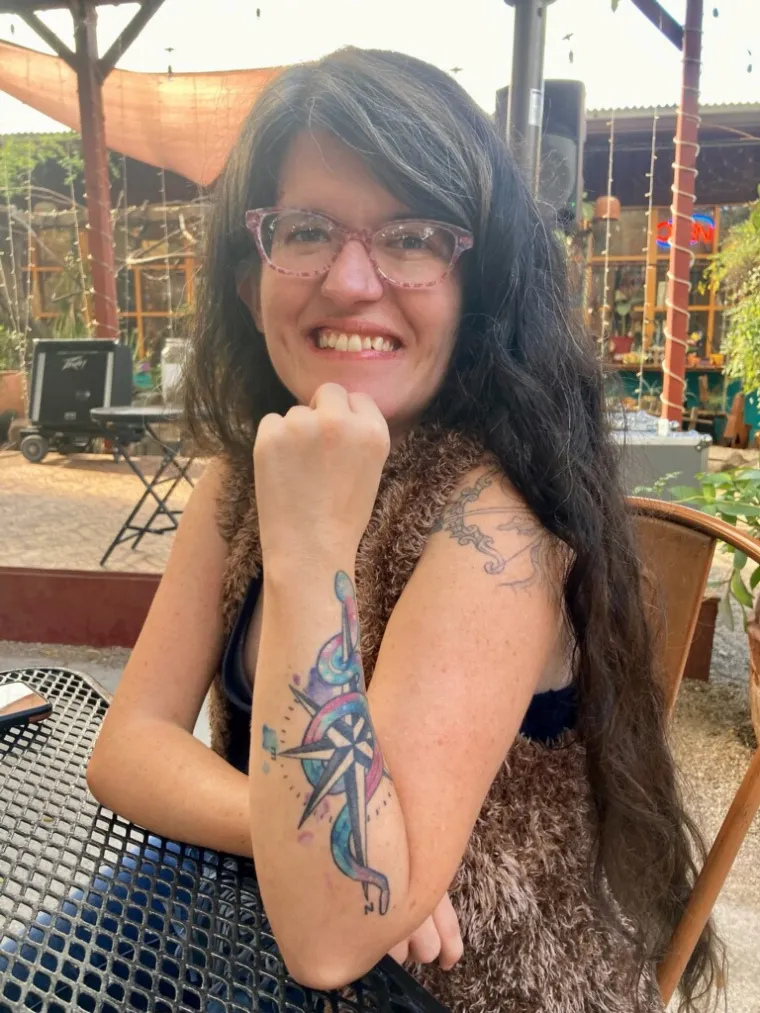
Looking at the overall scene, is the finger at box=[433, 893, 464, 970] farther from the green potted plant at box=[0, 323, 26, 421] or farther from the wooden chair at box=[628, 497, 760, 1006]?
the green potted plant at box=[0, 323, 26, 421]

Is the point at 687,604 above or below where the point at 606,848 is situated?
above

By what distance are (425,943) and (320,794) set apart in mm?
244

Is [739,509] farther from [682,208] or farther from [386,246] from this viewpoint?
[682,208]

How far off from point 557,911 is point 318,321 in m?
0.74

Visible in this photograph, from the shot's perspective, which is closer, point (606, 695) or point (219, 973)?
point (219, 973)

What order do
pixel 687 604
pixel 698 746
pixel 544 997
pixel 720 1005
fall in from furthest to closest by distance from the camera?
pixel 698 746
pixel 720 1005
pixel 687 604
pixel 544 997

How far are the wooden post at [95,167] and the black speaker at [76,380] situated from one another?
0.19m

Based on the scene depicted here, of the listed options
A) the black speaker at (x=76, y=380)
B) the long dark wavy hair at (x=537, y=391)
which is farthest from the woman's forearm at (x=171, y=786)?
the black speaker at (x=76, y=380)

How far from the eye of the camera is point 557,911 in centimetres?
88

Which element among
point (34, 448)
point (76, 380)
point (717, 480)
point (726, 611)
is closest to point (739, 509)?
point (717, 480)

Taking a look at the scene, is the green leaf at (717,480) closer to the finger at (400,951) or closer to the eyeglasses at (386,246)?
the eyeglasses at (386,246)

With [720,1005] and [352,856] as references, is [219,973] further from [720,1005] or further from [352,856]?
[720,1005]

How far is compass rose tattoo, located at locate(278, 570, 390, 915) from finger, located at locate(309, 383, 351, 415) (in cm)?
16

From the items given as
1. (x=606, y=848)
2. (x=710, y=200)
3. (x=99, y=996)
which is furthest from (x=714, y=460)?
(x=99, y=996)
